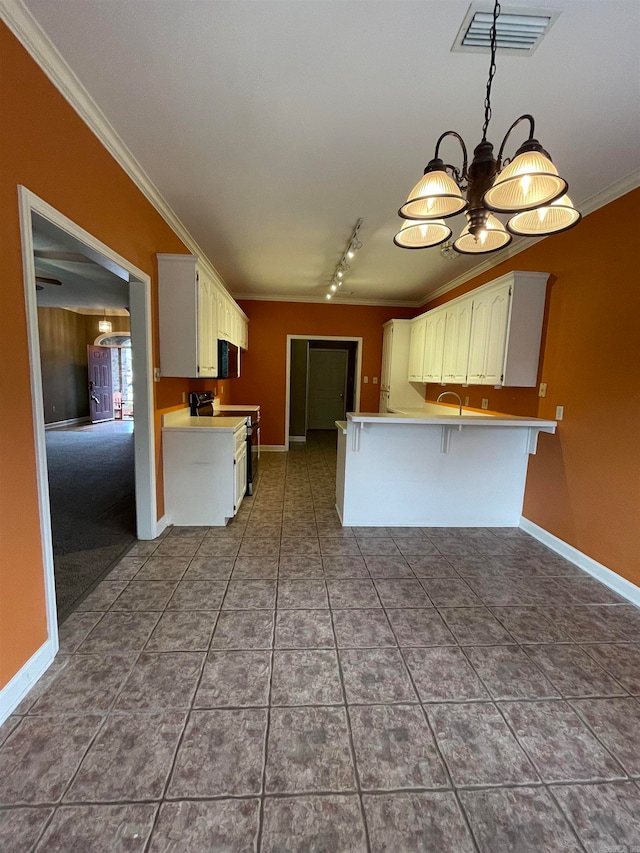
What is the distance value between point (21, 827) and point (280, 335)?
591cm

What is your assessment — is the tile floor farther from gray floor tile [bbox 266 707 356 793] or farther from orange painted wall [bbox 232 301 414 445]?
orange painted wall [bbox 232 301 414 445]

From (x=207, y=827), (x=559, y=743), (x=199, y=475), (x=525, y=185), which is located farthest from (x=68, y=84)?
(x=559, y=743)

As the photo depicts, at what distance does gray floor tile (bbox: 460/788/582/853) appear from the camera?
1.08 m

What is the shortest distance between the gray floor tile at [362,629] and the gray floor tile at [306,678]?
0.14 meters

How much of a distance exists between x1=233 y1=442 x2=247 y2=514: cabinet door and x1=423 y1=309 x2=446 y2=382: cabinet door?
265 cm

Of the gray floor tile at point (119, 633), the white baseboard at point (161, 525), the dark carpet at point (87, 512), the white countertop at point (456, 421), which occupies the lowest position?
the gray floor tile at point (119, 633)

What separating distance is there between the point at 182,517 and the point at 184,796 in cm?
228

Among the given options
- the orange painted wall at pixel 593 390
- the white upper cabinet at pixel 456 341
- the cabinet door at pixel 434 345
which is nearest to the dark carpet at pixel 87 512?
the orange painted wall at pixel 593 390

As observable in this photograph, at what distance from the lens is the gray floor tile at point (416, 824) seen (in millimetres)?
1077

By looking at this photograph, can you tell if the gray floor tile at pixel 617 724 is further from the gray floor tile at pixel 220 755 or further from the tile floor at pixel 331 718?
the gray floor tile at pixel 220 755

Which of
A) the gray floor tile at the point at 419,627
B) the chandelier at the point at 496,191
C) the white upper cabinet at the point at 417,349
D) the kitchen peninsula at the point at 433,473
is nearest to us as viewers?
the chandelier at the point at 496,191

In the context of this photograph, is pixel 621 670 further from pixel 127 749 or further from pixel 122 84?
pixel 122 84

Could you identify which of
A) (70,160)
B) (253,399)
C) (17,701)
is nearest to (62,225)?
(70,160)

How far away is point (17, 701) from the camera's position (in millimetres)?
1503
